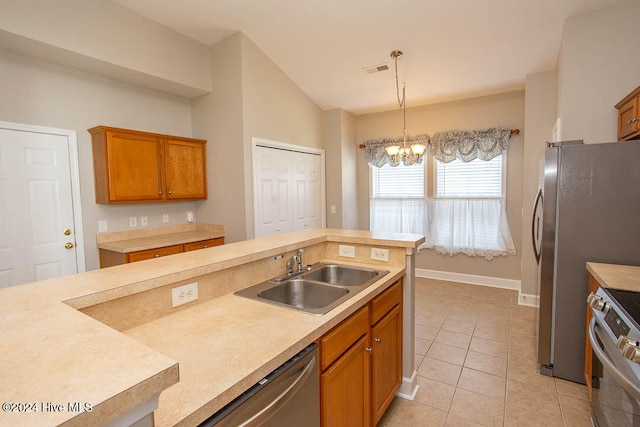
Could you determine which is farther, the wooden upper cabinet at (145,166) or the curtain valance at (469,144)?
the curtain valance at (469,144)

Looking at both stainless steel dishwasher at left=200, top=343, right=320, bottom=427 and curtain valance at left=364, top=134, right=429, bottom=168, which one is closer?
stainless steel dishwasher at left=200, top=343, right=320, bottom=427

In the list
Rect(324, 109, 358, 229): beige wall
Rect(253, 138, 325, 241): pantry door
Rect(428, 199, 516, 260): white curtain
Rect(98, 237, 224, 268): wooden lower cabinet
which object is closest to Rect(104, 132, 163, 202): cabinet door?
Rect(98, 237, 224, 268): wooden lower cabinet

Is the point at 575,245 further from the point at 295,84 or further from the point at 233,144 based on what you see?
the point at 295,84

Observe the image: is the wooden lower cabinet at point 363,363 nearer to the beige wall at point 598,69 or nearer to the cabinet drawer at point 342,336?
the cabinet drawer at point 342,336

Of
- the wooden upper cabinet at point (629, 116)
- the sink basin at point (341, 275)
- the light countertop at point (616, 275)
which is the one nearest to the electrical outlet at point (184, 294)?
the sink basin at point (341, 275)

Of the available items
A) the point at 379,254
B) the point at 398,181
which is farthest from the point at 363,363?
the point at 398,181

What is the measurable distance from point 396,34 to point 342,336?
3.21m

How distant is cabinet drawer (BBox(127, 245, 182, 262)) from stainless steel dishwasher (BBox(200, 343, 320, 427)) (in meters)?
2.64

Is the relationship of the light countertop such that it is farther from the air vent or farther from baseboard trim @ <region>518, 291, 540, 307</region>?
the air vent

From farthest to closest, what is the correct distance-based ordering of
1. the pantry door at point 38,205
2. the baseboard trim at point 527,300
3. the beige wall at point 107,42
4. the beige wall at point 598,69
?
the baseboard trim at point 527,300
the pantry door at point 38,205
the beige wall at point 598,69
the beige wall at point 107,42

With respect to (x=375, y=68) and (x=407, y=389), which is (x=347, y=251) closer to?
(x=407, y=389)

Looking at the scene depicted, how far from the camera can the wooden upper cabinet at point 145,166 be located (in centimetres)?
325

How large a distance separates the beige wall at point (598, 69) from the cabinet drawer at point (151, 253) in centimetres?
407

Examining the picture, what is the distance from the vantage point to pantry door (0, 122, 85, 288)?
2.82 m
